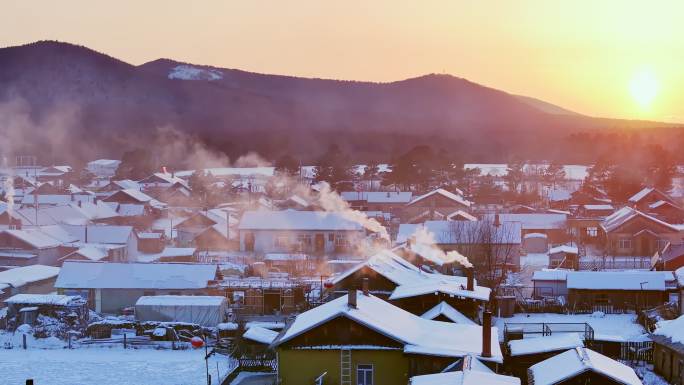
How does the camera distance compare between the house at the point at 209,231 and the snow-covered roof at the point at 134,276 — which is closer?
the snow-covered roof at the point at 134,276

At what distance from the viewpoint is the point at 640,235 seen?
47.0 m

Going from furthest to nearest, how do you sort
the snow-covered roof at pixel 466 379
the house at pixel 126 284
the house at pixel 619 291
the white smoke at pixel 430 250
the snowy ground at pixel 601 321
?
the white smoke at pixel 430 250
the house at pixel 126 284
the house at pixel 619 291
the snowy ground at pixel 601 321
the snow-covered roof at pixel 466 379

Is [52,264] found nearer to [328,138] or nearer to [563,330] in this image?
[563,330]

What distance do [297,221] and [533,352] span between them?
93.2ft

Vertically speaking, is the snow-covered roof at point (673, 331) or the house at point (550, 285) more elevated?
the snow-covered roof at point (673, 331)

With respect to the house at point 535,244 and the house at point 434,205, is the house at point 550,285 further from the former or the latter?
the house at point 434,205

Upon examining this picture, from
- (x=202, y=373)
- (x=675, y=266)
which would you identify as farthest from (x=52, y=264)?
(x=675, y=266)

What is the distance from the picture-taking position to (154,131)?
188 m

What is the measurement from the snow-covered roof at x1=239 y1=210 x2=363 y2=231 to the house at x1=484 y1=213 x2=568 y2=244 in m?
9.43

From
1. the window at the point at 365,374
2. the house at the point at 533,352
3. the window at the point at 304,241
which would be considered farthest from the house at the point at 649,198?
the window at the point at 365,374

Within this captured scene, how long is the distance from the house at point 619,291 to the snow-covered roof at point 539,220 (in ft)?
59.4

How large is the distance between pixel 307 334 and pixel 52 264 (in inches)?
1072

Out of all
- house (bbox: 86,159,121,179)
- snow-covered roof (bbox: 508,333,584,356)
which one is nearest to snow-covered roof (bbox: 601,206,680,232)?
snow-covered roof (bbox: 508,333,584,356)

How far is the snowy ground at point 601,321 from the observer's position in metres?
28.0
